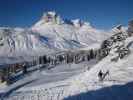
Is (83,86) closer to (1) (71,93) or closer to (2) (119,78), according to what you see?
(1) (71,93)

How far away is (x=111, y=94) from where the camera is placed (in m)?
51.1

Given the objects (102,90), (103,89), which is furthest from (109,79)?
(102,90)

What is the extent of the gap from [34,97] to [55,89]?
16.5ft

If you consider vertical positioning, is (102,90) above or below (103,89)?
below

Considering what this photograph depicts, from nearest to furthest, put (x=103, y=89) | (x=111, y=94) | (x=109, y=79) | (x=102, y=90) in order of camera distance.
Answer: (x=111, y=94) < (x=102, y=90) < (x=103, y=89) < (x=109, y=79)

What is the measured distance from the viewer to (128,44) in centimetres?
9112

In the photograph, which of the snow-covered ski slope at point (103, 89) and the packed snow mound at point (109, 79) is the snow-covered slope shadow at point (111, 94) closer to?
the snow-covered ski slope at point (103, 89)

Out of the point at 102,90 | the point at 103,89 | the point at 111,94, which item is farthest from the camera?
the point at 103,89

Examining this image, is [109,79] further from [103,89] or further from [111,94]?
[111,94]

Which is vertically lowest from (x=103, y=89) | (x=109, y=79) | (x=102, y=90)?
(x=102, y=90)

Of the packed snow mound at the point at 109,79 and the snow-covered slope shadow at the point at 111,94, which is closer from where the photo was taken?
the snow-covered slope shadow at the point at 111,94

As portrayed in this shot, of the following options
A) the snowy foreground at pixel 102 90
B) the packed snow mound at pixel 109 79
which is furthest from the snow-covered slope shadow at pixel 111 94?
the packed snow mound at pixel 109 79

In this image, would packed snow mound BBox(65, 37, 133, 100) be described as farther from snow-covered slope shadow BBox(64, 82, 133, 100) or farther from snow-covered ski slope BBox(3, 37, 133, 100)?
snow-covered slope shadow BBox(64, 82, 133, 100)

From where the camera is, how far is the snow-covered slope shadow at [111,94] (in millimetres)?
49550
